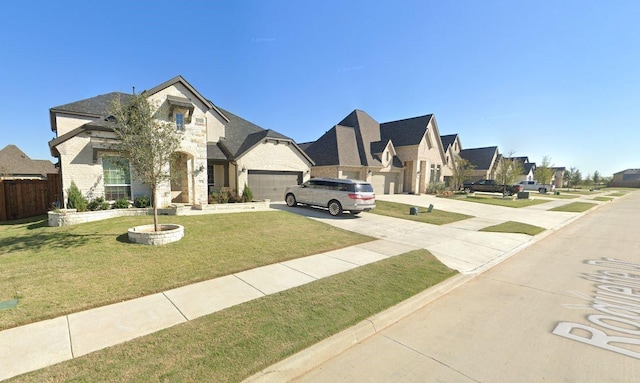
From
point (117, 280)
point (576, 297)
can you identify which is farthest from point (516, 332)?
point (117, 280)

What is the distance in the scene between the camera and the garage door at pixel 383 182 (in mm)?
26570

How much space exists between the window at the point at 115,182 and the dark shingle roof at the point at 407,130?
2656 cm

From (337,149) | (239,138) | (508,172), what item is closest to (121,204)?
(239,138)

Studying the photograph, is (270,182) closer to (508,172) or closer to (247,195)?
(247,195)

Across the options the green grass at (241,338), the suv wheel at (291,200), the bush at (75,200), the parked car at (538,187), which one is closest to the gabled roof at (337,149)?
the suv wheel at (291,200)

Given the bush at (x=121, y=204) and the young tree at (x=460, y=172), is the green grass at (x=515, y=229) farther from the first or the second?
the young tree at (x=460, y=172)

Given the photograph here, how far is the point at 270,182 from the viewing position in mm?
18172

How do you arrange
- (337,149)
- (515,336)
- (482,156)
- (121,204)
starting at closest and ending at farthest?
(515,336) < (121,204) < (337,149) < (482,156)

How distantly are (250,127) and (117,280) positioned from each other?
18.0m

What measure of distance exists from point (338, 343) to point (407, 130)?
3082 centimetres

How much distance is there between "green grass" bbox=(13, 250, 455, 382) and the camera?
8.91 feet

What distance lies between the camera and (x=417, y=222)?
1351 centimetres

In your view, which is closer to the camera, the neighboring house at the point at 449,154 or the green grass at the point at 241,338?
the green grass at the point at 241,338

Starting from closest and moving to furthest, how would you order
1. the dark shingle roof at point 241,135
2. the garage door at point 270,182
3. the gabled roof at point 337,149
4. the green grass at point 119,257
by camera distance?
the green grass at point 119,257
the dark shingle roof at point 241,135
the garage door at point 270,182
the gabled roof at point 337,149
